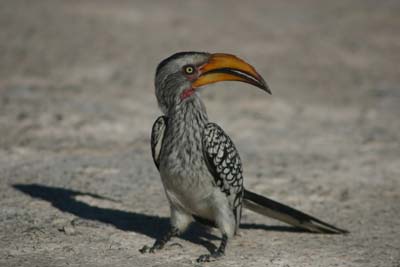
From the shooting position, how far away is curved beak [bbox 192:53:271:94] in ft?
17.1

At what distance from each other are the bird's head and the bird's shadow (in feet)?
3.84

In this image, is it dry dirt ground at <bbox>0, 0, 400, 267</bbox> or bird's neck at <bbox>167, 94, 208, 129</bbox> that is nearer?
bird's neck at <bbox>167, 94, 208, 129</bbox>

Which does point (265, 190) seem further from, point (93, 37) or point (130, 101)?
point (93, 37)

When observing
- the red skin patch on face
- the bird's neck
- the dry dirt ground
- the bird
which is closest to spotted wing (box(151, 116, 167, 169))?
the bird

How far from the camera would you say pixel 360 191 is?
23.8 feet

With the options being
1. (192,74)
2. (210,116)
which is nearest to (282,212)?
(192,74)

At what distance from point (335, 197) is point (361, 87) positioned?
423 cm

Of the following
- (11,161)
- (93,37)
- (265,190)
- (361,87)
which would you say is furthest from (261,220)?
(93,37)

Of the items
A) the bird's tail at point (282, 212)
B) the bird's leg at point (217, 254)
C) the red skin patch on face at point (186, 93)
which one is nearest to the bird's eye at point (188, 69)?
the red skin patch on face at point (186, 93)

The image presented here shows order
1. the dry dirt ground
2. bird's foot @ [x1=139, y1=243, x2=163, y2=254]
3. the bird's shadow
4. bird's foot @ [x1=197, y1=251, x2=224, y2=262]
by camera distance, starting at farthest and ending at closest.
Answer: the bird's shadow
the dry dirt ground
bird's foot @ [x1=139, y1=243, x2=163, y2=254]
bird's foot @ [x1=197, y1=251, x2=224, y2=262]

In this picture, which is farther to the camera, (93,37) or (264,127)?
(93,37)

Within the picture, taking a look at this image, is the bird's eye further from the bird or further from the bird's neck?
the bird's neck

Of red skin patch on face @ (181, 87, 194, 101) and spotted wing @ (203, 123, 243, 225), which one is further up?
red skin patch on face @ (181, 87, 194, 101)

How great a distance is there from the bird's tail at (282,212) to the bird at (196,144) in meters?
0.37
